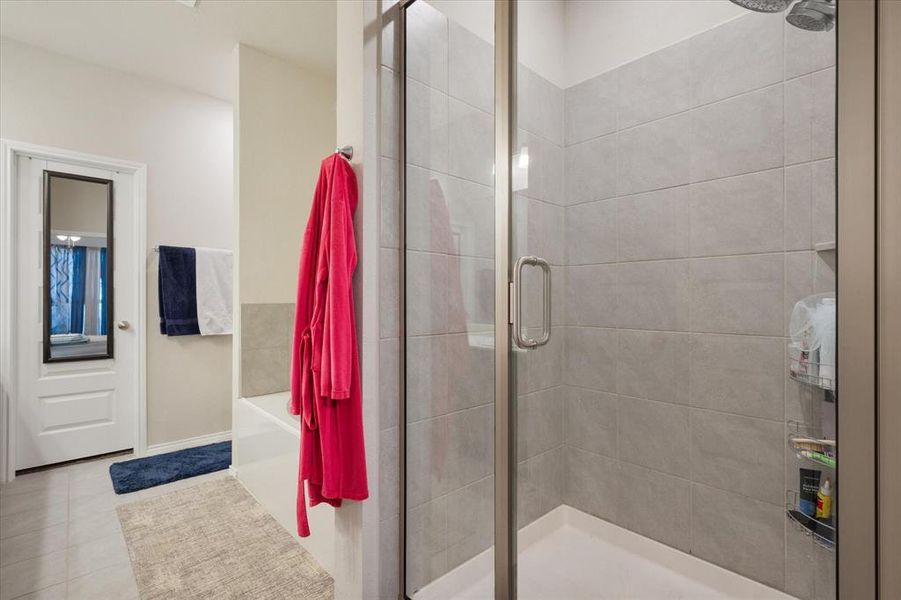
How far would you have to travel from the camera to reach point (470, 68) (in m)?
Result: 1.42

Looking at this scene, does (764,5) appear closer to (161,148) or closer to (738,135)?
(738,135)

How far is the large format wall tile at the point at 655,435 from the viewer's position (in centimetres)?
160

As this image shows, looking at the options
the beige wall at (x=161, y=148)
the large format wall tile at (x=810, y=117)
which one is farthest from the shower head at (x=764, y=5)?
the beige wall at (x=161, y=148)

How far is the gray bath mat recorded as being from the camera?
1782mm

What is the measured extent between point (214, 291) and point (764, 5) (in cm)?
369

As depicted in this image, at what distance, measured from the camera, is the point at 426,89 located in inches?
60.4

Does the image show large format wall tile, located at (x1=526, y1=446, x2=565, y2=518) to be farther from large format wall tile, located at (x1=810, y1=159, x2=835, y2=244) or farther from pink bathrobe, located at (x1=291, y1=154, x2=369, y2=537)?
large format wall tile, located at (x1=810, y1=159, x2=835, y2=244)

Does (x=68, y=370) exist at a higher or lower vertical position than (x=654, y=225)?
lower

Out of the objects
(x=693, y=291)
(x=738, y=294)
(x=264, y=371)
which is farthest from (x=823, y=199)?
(x=264, y=371)

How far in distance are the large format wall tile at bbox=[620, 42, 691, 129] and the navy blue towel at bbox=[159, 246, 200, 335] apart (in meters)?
A: 3.10

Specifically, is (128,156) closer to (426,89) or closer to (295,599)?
(426,89)

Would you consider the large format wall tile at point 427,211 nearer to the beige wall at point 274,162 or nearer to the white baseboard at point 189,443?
the beige wall at point 274,162

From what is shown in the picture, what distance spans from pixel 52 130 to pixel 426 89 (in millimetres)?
3006

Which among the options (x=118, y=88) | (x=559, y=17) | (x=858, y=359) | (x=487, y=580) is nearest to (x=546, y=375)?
(x=487, y=580)
